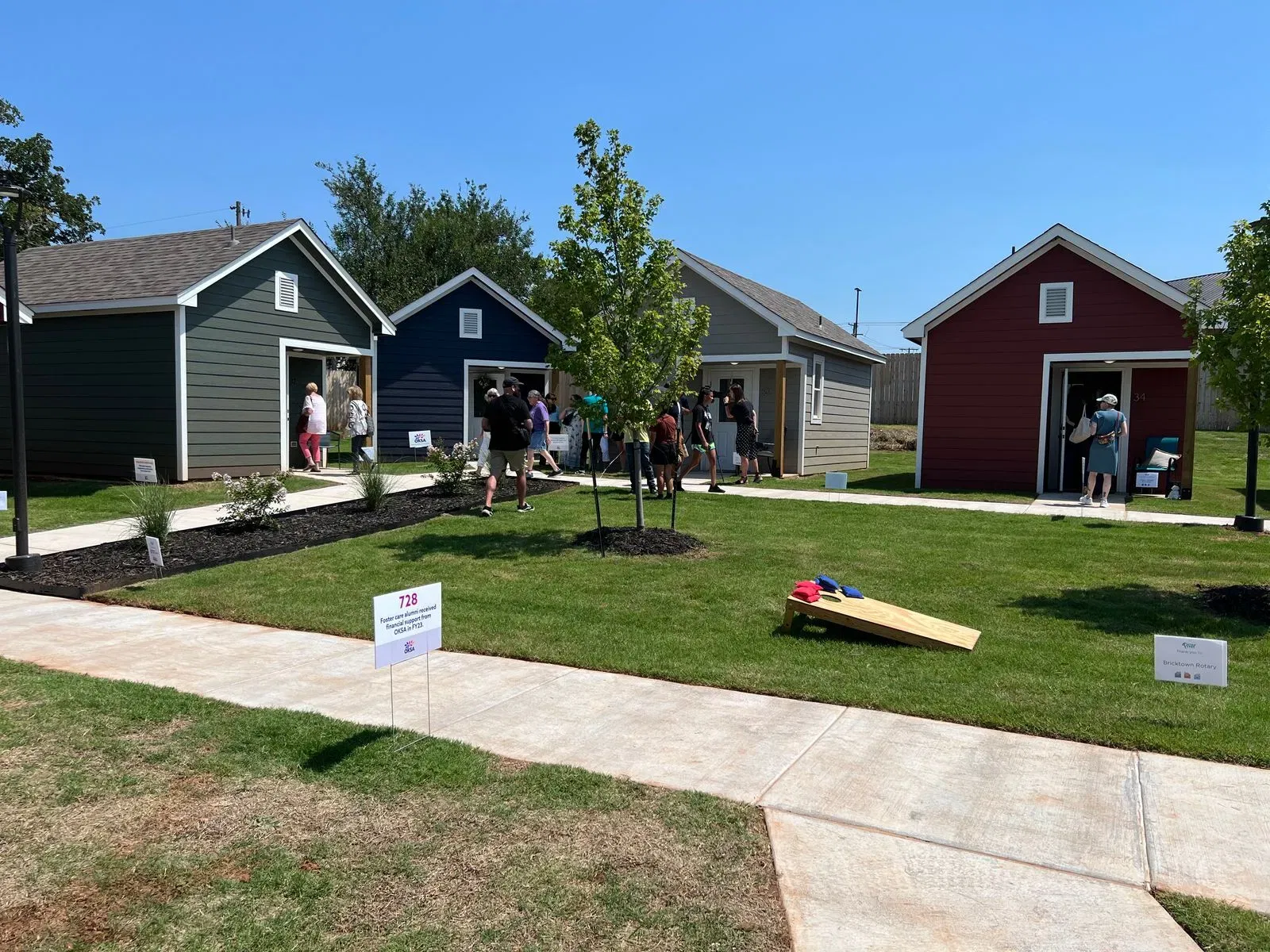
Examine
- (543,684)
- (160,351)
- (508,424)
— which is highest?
(160,351)

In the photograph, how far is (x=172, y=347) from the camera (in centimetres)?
1467

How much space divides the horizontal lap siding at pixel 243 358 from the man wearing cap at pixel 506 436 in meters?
6.15

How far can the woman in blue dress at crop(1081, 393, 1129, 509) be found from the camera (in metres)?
12.9

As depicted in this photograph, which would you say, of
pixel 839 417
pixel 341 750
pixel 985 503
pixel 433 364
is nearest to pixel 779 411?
pixel 839 417

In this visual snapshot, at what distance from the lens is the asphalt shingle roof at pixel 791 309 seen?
19.2 meters

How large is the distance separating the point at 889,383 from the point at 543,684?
28.5m

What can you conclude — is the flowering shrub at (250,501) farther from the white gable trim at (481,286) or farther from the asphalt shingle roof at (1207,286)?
the asphalt shingle roof at (1207,286)

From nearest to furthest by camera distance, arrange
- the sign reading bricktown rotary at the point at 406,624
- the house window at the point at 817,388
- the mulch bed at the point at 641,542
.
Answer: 1. the sign reading bricktown rotary at the point at 406,624
2. the mulch bed at the point at 641,542
3. the house window at the point at 817,388

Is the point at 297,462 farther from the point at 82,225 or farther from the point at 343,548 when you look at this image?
the point at 82,225

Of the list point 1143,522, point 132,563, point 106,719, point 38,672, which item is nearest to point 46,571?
point 132,563

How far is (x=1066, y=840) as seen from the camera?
3436 mm

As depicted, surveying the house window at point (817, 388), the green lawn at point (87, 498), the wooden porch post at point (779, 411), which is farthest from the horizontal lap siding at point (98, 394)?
the house window at point (817, 388)

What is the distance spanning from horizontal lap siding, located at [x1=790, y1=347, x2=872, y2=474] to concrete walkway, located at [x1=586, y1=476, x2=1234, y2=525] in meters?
3.60

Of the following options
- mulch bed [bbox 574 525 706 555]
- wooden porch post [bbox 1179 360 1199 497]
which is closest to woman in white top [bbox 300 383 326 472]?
mulch bed [bbox 574 525 706 555]
